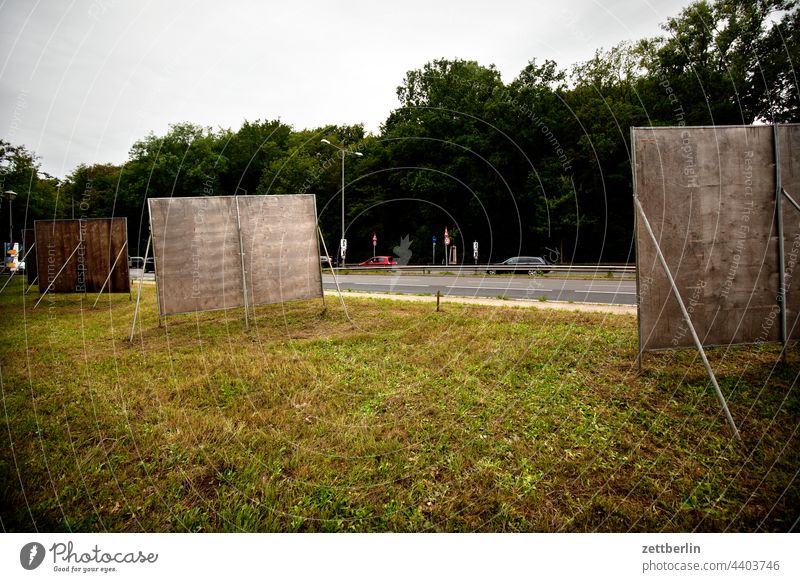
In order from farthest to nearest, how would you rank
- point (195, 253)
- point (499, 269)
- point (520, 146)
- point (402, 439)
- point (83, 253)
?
point (520, 146) → point (499, 269) → point (83, 253) → point (195, 253) → point (402, 439)

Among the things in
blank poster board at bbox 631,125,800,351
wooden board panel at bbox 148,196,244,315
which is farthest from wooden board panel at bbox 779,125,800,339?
wooden board panel at bbox 148,196,244,315

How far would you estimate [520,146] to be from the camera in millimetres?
27938

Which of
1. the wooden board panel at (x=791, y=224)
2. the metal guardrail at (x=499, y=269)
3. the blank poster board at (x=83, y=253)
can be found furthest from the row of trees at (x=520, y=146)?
the wooden board panel at (x=791, y=224)

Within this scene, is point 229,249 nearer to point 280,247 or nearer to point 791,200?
point 280,247

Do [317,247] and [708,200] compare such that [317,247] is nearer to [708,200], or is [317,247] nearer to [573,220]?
[708,200]

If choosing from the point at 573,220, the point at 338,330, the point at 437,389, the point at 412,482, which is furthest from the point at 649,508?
the point at 573,220

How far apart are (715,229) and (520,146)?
2573cm

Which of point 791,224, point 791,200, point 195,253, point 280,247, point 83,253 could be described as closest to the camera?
point 791,200

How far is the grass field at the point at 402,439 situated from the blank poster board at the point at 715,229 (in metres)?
0.68

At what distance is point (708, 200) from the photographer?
4.58 metres

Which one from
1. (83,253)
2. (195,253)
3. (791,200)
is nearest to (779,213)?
(791,200)

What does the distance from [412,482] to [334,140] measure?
42026 mm

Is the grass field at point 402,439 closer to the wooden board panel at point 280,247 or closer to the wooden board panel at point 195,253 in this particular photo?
the wooden board panel at point 195,253

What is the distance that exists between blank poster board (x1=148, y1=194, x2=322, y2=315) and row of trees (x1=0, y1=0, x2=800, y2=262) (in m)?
11.7
